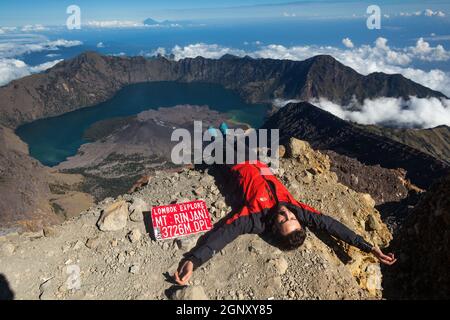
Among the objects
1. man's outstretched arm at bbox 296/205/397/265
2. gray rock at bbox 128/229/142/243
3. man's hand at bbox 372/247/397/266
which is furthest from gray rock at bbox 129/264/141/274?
man's hand at bbox 372/247/397/266

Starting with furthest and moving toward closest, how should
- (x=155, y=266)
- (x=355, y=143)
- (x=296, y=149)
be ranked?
1. (x=355, y=143)
2. (x=296, y=149)
3. (x=155, y=266)

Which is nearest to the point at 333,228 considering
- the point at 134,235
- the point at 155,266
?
the point at 155,266

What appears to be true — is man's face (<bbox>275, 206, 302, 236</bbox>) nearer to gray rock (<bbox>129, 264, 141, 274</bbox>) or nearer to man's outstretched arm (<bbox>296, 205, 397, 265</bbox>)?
man's outstretched arm (<bbox>296, 205, 397, 265</bbox>)

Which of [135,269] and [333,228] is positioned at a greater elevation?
[333,228]

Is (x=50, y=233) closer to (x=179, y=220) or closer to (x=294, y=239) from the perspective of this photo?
(x=179, y=220)

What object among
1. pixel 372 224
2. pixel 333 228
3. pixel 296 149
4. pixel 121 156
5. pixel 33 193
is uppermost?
pixel 296 149

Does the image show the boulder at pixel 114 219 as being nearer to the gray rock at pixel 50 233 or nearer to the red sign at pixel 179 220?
the red sign at pixel 179 220

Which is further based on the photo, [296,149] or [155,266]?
[296,149]
